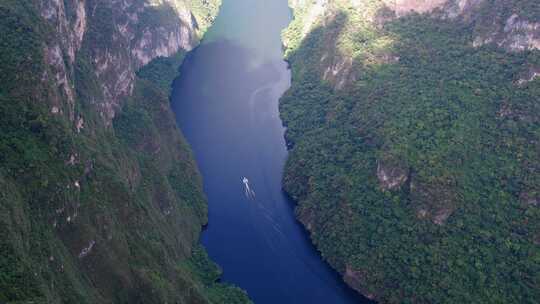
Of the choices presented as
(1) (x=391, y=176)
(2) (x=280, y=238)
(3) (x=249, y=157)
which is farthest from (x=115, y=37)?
(1) (x=391, y=176)

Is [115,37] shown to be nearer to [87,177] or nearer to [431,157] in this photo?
[87,177]

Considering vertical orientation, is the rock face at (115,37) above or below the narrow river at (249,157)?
above

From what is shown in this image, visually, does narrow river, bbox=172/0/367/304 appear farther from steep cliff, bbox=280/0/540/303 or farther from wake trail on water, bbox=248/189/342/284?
steep cliff, bbox=280/0/540/303

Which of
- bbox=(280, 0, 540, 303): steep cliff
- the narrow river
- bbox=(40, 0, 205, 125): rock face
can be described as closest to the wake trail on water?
the narrow river

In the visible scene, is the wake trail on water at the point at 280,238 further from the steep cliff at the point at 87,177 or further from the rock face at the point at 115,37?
the rock face at the point at 115,37

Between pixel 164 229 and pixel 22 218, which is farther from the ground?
pixel 22 218

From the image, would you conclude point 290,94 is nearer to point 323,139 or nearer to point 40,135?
point 323,139

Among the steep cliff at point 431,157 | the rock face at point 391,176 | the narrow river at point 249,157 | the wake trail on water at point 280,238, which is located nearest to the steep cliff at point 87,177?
the narrow river at point 249,157

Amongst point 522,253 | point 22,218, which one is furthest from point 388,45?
point 22,218
